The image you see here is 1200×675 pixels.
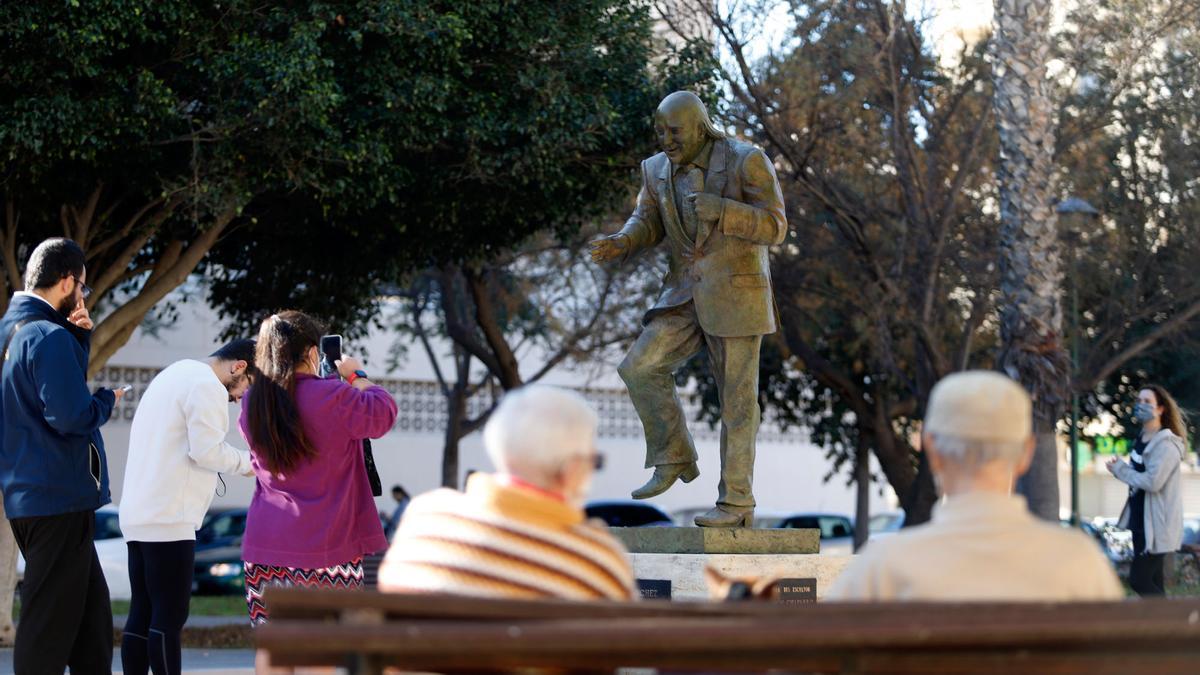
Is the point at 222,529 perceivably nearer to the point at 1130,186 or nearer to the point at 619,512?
the point at 619,512

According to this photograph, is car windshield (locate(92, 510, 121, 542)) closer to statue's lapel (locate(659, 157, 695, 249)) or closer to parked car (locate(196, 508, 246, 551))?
parked car (locate(196, 508, 246, 551))

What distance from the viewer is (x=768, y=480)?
1374 inches

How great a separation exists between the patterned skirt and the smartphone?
1.01m

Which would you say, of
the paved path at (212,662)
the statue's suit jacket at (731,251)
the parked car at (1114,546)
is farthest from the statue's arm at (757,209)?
the parked car at (1114,546)

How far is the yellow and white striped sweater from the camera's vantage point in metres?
3.41

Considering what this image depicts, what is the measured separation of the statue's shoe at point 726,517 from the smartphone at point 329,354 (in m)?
1.94

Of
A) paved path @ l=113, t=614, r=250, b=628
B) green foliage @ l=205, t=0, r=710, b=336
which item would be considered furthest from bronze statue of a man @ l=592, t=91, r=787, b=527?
paved path @ l=113, t=614, r=250, b=628

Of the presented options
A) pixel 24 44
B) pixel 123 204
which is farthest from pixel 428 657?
pixel 123 204

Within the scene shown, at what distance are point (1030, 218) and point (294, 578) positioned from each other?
1170cm

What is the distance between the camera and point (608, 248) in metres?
7.55

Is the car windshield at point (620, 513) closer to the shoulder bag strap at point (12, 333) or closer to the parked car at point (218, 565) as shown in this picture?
the parked car at point (218, 565)

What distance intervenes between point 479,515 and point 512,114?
36.0ft

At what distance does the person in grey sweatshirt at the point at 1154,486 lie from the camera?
32.5 feet

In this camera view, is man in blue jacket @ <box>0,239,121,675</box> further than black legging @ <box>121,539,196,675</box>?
No
